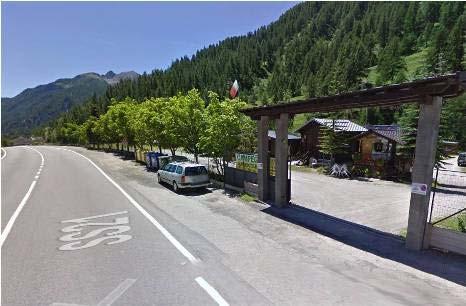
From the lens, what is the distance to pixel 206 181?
2016 centimetres

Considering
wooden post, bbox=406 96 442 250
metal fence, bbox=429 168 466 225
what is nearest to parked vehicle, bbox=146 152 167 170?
metal fence, bbox=429 168 466 225

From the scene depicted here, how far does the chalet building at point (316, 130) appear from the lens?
116ft

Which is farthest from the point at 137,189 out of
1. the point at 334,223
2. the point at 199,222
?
the point at 334,223

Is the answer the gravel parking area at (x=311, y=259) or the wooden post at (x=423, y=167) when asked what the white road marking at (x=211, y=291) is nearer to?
the gravel parking area at (x=311, y=259)

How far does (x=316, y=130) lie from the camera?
38875 mm

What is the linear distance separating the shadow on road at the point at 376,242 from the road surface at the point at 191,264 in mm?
123

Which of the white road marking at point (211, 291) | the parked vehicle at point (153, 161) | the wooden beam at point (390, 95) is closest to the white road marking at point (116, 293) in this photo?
the white road marking at point (211, 291)

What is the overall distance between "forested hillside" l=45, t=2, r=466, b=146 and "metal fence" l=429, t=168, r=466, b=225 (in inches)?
2152

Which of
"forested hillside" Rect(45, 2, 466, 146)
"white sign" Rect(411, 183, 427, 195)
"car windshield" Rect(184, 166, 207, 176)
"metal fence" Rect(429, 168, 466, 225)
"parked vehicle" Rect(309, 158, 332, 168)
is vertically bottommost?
"metal fence" Rect(429, 168, 466, 225)

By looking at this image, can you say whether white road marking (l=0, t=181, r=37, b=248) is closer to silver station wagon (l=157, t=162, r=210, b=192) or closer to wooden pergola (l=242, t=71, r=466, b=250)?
silver station wagon (l=157, t=162, r=210, b=192)

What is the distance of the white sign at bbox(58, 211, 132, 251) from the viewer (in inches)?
424

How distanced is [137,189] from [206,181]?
179 inches

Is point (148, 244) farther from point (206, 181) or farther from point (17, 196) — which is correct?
point (17, 196)

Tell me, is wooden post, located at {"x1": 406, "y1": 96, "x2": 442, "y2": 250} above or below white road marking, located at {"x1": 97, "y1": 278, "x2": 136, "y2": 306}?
above
